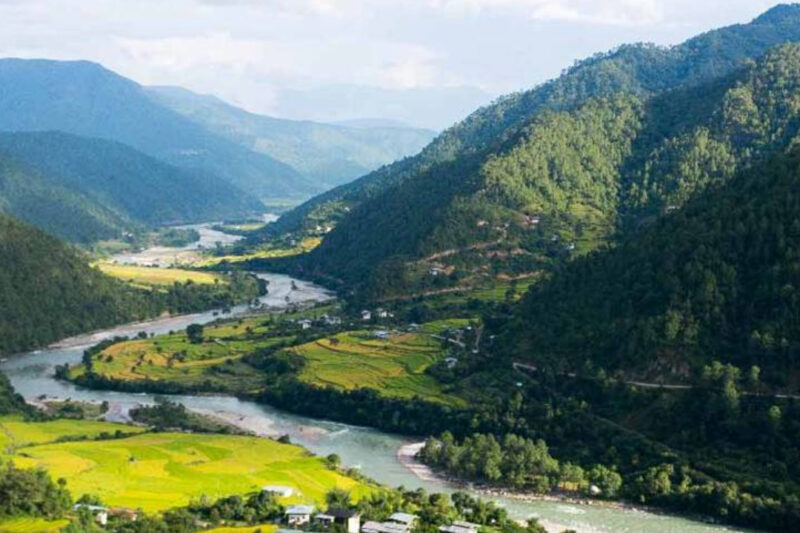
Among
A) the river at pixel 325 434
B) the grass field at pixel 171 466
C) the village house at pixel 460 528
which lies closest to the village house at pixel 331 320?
the river at pixel 325 434

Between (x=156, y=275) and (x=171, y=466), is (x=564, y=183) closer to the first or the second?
(x=156, y=275)

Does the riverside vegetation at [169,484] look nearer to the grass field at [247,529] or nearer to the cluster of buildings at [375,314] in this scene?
the grass field at [247,529]

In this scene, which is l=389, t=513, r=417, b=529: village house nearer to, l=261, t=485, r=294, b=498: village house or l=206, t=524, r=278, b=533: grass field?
l=206, t=524, r=278, b=533: grass field

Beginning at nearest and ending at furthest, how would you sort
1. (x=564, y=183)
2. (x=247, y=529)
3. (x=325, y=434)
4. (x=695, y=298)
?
(x=247, y=529) → (x=695, y=298) → (x=325, y=434) → (x=564, y=183)

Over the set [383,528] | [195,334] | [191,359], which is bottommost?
[191,359]

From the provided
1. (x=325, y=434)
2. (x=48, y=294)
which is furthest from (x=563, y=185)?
(x=325, y=434)

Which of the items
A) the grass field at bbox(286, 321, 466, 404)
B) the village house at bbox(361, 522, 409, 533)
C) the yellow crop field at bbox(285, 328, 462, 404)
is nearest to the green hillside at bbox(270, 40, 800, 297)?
the grass field at bbox(286, 321, 466, 404)
